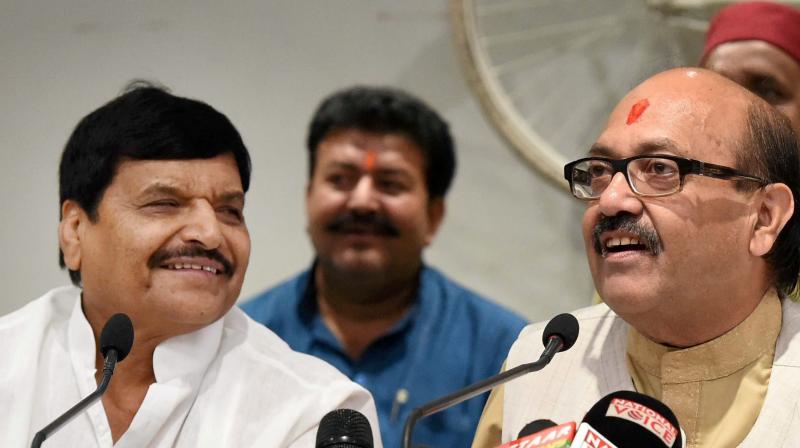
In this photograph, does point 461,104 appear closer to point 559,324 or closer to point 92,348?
point 92,348

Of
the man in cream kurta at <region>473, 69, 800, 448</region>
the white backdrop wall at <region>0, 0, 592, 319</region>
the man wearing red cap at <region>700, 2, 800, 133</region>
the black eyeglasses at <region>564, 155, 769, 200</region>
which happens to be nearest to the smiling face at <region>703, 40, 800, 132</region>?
the man wearing red cap at <region>700, 2, 800, 133</region>

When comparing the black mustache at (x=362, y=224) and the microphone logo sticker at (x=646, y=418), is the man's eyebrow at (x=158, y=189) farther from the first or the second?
the black mustache at (x=362, y=224)

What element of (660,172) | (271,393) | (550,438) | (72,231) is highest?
(660,172)

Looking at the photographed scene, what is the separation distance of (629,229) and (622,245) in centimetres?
3

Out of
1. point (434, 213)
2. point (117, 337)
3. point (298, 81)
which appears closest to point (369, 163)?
point (434, 213)

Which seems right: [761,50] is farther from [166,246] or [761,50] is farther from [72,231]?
[72,231]

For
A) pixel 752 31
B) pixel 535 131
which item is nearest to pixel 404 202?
pixel 535 131

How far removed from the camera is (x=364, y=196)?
3090mm

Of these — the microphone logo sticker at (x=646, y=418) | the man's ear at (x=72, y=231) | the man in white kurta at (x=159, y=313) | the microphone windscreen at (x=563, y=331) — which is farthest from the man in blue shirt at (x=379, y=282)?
the microphone logo sticker at (x=646, y=418)

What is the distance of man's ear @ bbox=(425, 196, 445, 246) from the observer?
130 inches

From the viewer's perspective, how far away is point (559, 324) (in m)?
1.66

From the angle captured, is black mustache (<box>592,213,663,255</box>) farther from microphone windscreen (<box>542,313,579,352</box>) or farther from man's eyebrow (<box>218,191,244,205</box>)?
man's eyebrow (<box>218,191,244,205</box>)

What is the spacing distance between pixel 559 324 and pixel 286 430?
57 cm

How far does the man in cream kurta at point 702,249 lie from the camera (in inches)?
69.9
